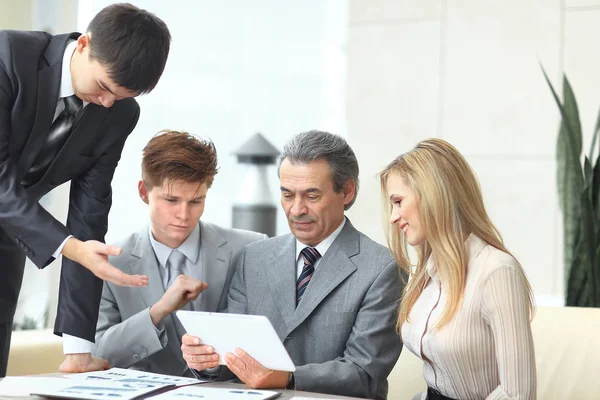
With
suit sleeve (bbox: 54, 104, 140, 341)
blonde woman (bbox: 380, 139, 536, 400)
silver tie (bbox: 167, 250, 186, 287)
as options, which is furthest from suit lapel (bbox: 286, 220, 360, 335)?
suit sleeve (bbox: 54, 104, 140, 341)

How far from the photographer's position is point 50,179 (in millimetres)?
2316

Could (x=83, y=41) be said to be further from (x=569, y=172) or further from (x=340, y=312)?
(x=569, y=172)

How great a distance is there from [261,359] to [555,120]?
245 centimetres

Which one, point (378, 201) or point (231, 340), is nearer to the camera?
point (231, 340)

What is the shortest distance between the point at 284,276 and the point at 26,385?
88cm

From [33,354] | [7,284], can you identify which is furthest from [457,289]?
[33,354]

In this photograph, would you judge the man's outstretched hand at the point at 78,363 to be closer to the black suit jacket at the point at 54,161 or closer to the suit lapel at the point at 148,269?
the black suit jacket at the point at 54,161

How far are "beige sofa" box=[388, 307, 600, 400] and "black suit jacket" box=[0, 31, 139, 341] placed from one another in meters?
1.37

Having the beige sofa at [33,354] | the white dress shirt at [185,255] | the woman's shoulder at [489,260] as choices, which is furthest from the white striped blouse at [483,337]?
the beige sofa at [33,354]

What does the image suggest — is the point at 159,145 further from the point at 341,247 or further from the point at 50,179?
the point at 341,247

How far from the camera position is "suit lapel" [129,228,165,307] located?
267 centimetres

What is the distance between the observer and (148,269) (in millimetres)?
2688

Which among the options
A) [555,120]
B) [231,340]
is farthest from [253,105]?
[231,340]

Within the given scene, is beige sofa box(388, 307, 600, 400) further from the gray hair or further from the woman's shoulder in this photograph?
the gray hair
